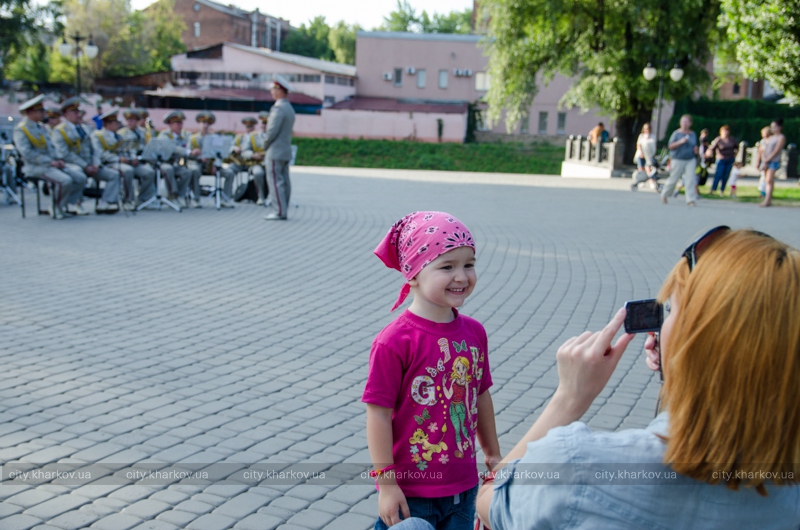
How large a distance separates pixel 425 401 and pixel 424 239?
1.69 feet

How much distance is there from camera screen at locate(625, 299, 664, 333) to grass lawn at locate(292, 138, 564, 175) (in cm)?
4451

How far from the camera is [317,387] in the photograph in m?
5.41

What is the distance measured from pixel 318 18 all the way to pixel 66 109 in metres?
106

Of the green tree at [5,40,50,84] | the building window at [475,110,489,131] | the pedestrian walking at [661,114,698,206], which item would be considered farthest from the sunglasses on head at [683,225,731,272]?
the green tree at [5,40,50,84]

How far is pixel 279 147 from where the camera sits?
571 inches

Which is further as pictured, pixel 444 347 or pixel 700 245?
pixel 444 347

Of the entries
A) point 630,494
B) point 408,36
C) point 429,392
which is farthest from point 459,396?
point 408,36

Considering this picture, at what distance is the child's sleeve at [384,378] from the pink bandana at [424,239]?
284 mm

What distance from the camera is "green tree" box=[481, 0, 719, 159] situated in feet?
99.7

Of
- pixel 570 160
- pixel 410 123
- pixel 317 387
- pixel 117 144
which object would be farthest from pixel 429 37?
pixel 317 387

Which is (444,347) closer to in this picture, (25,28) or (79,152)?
(79,152)

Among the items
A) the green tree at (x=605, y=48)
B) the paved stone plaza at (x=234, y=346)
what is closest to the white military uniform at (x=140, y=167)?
the paved stone plaza at (x=234, y=346)

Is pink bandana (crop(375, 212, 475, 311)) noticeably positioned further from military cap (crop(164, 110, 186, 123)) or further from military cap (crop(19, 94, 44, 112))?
military cap (crop(164, 110, 186, 123))

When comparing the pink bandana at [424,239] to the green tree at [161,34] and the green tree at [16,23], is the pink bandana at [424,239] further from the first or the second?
the green tree at [161,34]
